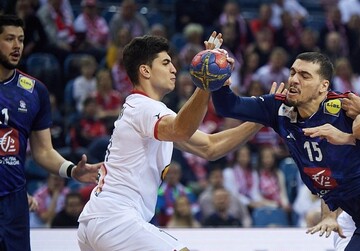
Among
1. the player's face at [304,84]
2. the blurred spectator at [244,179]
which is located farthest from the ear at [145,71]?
the blurred spectator at [244,179]

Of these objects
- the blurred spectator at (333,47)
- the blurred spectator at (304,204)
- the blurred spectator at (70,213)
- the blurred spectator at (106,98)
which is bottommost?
the blurred spectator at (304,204)

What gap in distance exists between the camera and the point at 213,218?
11031mm

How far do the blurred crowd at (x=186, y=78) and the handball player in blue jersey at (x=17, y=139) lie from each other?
347cm

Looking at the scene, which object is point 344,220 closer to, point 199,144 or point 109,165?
point 199,144

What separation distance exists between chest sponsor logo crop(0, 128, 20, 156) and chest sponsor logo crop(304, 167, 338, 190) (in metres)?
2.28

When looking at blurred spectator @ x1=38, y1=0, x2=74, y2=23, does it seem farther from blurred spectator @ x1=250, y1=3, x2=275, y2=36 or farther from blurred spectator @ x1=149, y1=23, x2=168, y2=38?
blurred spectator @ x1=250, y1=3, x2=275, y2=36

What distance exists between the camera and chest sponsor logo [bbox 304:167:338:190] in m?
6.13

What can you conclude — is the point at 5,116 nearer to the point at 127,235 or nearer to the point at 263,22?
the point at 127,235

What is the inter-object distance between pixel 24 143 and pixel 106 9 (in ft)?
29.1

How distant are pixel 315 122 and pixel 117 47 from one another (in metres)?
7.76

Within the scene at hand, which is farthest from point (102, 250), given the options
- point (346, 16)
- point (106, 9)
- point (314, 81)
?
point (346, 16)

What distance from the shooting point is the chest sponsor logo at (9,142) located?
20.8 ft

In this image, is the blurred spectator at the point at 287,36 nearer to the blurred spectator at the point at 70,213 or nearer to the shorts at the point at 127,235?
the blurred spectator at the point at 70,213

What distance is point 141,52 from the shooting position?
5.89 m
